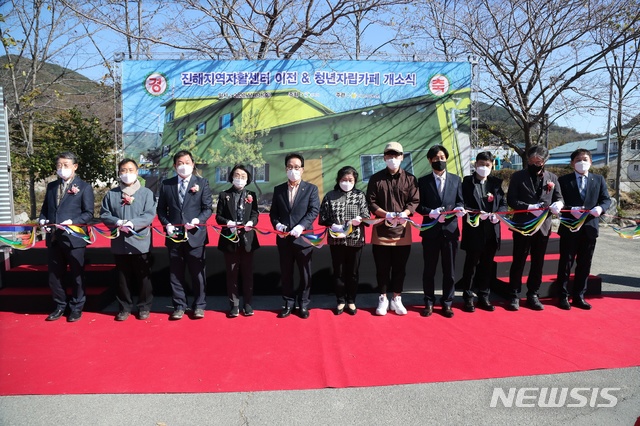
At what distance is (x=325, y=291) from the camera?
4832 millimetres

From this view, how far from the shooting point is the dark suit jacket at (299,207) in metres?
3.91

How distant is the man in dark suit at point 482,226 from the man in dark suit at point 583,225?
604 millimetres

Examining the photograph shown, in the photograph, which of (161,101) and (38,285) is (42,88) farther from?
(38,285)

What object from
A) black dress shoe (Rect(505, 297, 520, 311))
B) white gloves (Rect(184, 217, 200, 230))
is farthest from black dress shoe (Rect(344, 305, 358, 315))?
white gloves (Rect(184, 217, 200, 230))

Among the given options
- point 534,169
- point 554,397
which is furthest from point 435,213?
point 554,397

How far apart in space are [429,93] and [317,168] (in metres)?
2.68

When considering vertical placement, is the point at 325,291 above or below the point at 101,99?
below

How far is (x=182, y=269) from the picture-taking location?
13.2ft

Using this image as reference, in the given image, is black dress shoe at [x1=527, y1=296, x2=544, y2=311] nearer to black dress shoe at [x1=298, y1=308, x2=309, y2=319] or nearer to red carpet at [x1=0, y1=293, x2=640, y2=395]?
red carpet at [x1=0, y1=293, x2=640, y2=395]

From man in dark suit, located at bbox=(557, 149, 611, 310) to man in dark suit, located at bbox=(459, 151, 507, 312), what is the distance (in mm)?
604

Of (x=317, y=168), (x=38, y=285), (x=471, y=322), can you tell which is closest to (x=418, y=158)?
(x=317, y=168)

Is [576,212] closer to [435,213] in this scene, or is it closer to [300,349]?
[435,213]

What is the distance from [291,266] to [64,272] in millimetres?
2057

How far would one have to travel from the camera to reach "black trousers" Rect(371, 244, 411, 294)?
397 cm
